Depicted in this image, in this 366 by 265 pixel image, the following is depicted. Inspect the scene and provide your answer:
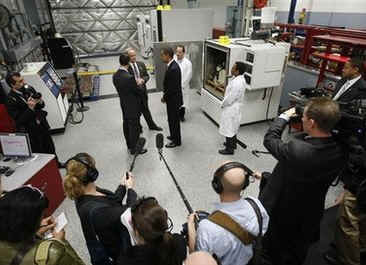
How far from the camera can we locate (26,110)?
9.75 ft

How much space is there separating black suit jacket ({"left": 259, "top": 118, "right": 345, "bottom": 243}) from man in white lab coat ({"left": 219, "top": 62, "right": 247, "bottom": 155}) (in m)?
1.74

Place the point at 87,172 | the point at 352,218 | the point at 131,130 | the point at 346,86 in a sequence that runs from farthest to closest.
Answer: the point at 131,130 < the point at 346,86 < the point at 352,218 < the point at 87,172

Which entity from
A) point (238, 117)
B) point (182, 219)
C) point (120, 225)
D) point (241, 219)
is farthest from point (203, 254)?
point (238, 117)

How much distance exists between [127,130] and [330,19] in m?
7.02

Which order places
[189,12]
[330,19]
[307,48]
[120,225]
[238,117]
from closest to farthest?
[120,225], [238,117], [307,48], [189,12], [330,19]

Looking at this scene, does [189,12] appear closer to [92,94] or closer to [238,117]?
[92,94]

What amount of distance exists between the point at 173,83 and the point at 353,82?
7.94 ft

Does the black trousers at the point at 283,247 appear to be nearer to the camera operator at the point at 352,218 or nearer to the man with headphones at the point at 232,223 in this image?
the camera operator at the point at 352,218

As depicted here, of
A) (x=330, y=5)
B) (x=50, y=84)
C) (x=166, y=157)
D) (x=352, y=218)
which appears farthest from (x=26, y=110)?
(x=330, y=5)

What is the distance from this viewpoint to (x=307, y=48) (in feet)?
14.3

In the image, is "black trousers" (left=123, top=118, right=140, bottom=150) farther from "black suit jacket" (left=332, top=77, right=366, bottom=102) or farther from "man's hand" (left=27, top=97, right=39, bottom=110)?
"black suit jacket" (left=332, top=77, right=366, bottom=102)

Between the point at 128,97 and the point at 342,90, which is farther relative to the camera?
the point at 128,97

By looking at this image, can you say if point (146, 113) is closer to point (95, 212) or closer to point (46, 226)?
point (46, 226)

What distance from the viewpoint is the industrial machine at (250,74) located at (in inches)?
149
